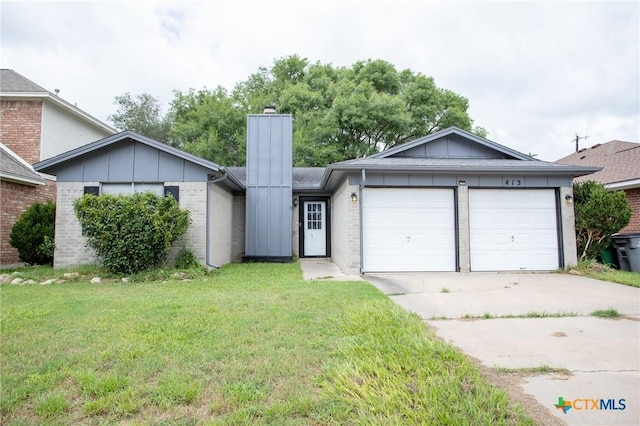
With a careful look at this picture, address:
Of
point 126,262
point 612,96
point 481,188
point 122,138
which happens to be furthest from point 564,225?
point 122,138

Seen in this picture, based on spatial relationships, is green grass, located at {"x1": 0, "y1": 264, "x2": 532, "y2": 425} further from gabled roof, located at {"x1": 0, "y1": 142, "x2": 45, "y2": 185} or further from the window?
gabled roof, located at {"x1": 0, "y1": 142, "x2": 45, "y2": 185}

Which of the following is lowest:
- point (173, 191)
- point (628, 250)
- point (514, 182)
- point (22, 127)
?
point (628, 250)

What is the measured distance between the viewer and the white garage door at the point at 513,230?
28.1 ft

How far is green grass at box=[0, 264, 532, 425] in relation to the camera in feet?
6.89

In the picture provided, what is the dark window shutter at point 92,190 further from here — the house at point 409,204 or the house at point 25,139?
the house at point 25,139

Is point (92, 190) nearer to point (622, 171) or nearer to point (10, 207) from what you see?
point (10, 207)

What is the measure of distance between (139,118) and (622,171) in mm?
32360

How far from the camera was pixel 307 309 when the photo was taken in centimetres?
454

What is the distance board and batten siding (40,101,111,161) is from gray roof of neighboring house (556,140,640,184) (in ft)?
58.9

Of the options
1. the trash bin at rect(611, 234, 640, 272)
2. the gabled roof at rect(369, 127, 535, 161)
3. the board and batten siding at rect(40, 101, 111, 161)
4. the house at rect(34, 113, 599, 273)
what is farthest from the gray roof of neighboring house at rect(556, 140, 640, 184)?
the board and batten siding at rect(40, 101, 111, 161)

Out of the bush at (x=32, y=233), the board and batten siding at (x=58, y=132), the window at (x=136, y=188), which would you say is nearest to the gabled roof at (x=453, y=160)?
the window at (x=136, y=188)

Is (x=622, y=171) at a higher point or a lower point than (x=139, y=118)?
lower

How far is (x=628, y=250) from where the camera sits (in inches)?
341

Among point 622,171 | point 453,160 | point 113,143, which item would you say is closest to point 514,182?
point 453,160
